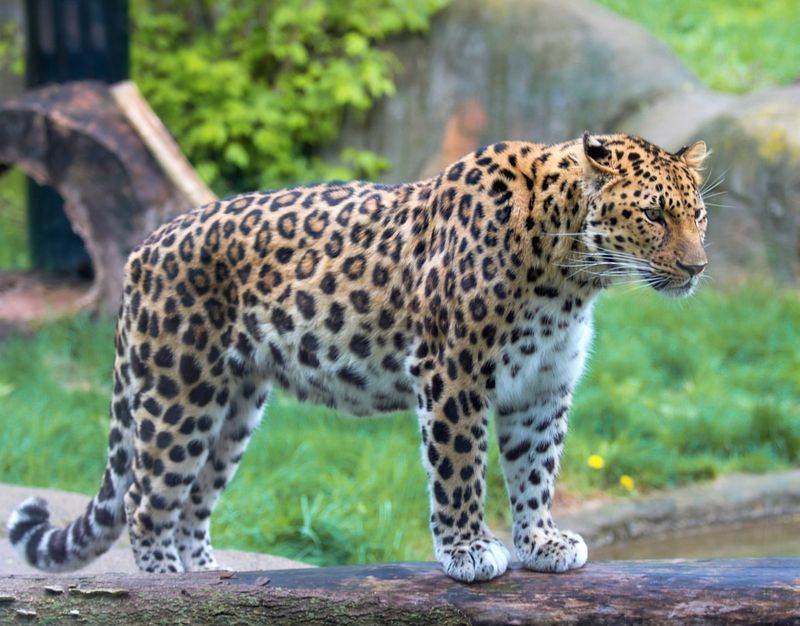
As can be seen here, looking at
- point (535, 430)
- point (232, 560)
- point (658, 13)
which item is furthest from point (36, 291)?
point (658, 13)

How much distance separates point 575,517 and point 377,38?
7351 mm

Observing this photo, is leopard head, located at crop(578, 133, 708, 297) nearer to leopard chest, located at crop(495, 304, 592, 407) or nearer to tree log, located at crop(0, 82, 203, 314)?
leopard chest, located at crop(495, 304, 592, 407)

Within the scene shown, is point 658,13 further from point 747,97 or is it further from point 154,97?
point 154,97

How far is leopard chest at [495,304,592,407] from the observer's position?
4477 mm

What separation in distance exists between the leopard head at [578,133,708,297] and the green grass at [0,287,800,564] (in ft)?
6.34

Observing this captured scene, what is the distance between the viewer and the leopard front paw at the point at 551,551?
454 centimetres

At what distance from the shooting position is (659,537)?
763 cm

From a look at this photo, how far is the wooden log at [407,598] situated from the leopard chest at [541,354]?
72 centimetres

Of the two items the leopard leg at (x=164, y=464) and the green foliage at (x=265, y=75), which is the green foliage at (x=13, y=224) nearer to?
the green foliage at (x=265, y=75)

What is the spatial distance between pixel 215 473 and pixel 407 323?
1.30m

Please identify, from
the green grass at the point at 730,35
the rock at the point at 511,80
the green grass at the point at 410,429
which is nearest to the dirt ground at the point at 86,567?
the green grass at the point at 410,429

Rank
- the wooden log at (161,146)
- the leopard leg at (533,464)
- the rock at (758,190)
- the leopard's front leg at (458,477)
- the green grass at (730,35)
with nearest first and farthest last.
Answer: the leopard's front leg at (458,477) < the leopard leg at (533,464) < the wooden log at (161,146) < the rock at (758,190) < the green grass at (730,35)

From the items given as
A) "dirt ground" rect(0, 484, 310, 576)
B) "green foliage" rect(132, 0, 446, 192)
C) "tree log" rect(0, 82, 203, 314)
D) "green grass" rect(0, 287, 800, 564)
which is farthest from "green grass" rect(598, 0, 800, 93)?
"dirt ground" rect(0, 484, 310, 576)

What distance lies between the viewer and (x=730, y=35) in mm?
15180
